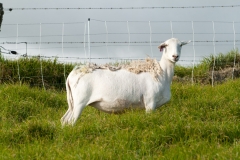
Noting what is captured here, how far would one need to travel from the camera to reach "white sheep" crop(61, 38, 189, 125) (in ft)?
31.4

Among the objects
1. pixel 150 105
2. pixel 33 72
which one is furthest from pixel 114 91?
pixel 33 72

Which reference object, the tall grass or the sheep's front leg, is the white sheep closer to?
the sheep's front leg

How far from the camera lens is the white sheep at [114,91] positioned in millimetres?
9578

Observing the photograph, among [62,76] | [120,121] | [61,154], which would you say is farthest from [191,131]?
[62,76]

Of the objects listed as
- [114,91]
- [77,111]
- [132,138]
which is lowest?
[132,138]

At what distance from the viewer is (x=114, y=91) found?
9578 mm

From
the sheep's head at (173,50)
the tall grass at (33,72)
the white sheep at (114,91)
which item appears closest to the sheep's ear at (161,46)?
the sheep's head at (173,50)

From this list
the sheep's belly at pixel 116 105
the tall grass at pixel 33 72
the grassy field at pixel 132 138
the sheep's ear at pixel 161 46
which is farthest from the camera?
the tall grass at pixel 33 72

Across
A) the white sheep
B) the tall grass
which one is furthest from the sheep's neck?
the tall grass

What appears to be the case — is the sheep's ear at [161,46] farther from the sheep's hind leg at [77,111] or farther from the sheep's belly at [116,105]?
the sheep's hind leg at [77,111]

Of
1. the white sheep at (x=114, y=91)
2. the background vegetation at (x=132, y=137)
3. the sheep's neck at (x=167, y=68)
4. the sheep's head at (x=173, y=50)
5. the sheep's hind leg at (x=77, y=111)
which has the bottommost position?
the background vegetation at (x=132, y=137)

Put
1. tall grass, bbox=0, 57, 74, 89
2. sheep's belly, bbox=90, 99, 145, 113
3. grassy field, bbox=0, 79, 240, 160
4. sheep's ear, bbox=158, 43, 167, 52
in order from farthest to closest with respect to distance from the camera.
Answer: tall grass, bbox=0, 57, 74, 89
sheep's ear, bbox=158, 43, 167, 52
sheep's belly, bbox=90, 99, 145, 113
grassy field, bbox=0, 79, 240, 160

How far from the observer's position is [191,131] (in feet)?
27.3

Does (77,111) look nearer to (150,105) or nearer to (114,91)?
(114,91)
